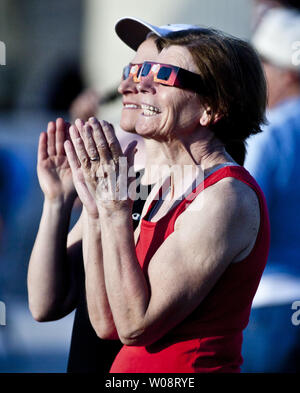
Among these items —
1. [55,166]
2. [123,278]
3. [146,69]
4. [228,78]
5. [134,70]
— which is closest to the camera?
[123,278]

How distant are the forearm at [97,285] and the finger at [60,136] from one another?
478 millimetres

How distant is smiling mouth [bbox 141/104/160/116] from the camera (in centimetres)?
217

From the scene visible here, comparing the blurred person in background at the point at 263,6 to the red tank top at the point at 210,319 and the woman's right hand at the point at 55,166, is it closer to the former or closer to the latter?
the woman's right hand at the point at 55,166

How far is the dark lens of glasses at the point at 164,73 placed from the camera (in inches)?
84.4

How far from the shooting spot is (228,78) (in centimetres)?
214

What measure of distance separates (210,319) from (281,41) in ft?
7.03

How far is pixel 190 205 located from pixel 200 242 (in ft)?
0.53

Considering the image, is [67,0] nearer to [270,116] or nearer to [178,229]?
[270,116]

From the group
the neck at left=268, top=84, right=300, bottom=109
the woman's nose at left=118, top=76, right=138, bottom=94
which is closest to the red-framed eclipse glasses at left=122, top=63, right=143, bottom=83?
the woman's nose at left=118, top=76, right=138, bottom=94

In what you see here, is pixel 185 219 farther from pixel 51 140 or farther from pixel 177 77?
pixel 51 140

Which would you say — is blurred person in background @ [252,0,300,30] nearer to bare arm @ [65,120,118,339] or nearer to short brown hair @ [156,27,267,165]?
short brown hair @ [156,27,267,165]

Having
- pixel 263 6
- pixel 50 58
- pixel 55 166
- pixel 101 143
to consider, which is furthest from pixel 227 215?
pixel 50 58

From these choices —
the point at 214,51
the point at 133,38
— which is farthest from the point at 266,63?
the point at 214,51

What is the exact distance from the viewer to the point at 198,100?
7.15ft
